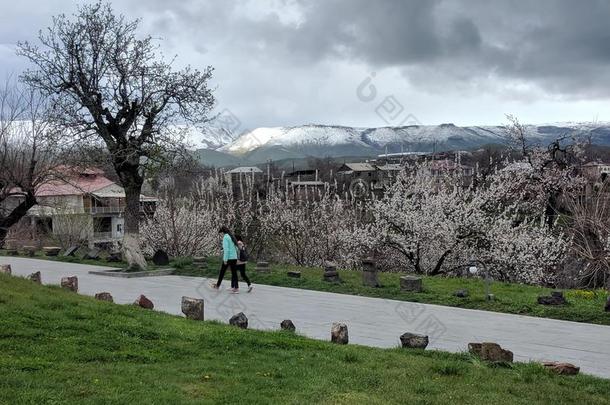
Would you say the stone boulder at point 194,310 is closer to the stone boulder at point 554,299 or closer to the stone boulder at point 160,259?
the stone boulder at point 554,299

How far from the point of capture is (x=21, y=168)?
19.3 m

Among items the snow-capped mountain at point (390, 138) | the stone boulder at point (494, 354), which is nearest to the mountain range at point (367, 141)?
the snow-capped mountain at point (390, 138)

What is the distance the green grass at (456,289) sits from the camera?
1274 centimetres

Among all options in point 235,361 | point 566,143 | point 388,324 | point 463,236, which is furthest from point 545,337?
point 566,143

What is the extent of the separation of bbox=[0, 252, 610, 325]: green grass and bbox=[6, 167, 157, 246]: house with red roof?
27.5ft

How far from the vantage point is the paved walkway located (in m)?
9.77

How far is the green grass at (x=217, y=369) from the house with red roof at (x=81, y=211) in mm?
14854

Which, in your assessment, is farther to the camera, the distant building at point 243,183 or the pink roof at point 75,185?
the distant building at point 243,183

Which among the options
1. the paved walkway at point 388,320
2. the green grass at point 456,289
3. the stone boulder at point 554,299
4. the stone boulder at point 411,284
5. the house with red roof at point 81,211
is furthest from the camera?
the house with red roof at point 81,211

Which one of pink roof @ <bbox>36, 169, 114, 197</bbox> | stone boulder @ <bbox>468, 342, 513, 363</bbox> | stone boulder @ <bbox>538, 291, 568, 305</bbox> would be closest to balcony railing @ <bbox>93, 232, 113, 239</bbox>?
pink roof @ <bbox>36, 169, 114, 197</bbox>

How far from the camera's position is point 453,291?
51.5 ft

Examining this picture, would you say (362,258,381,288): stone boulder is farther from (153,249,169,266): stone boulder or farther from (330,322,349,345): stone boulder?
(153,249,169,266): stone boulder

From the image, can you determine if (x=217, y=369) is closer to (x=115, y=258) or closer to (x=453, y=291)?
(x=453, y=291)

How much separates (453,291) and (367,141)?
75.3 metres
